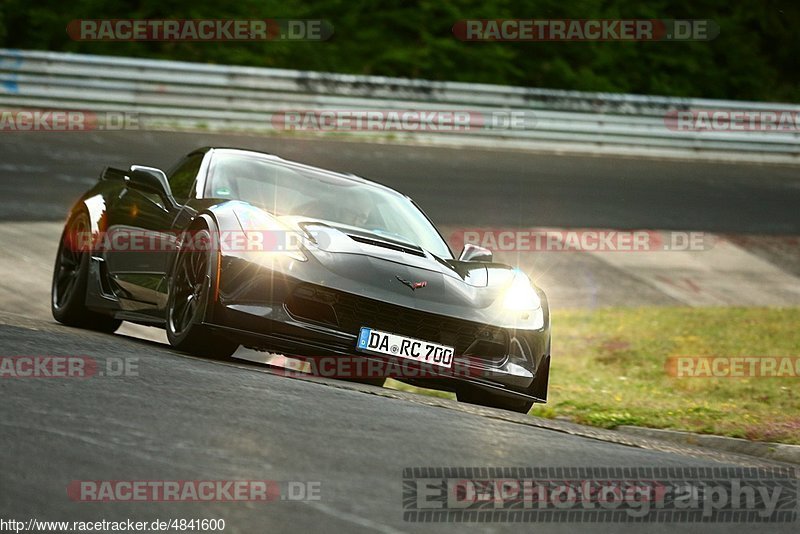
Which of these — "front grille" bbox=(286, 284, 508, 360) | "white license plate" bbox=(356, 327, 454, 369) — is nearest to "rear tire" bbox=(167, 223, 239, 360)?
"front grille" bbox=(286, 284, 508, 360)

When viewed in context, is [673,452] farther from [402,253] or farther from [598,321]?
[598,321]

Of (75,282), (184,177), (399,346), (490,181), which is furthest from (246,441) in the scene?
(490,181)

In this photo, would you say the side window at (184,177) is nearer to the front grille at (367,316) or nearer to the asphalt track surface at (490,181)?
the front grille at (367,316)

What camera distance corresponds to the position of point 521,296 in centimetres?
799

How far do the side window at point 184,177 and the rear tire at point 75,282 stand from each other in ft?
2.50

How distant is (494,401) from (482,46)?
1944 cm

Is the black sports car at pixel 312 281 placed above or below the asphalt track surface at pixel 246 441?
above

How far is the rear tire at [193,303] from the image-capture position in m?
7.42

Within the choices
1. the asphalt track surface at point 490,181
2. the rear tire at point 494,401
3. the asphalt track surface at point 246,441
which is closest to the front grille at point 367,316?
the asphalt track surface at point 246,441

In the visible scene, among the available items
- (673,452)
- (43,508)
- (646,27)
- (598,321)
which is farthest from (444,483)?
(646,27)

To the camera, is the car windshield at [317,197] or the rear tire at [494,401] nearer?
the rear tire at [494,401]

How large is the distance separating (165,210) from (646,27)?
74.3ft

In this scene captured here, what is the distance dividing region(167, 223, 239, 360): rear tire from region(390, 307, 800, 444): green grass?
249cm

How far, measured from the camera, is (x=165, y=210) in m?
8.51
